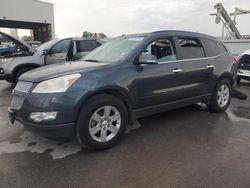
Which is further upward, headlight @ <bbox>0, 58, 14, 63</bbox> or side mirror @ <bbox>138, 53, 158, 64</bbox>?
side mirror @ <bbox>138, 53, 158, 64</bbox>

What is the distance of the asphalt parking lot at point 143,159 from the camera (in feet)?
9.67

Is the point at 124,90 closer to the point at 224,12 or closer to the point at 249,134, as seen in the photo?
the point at 249,134

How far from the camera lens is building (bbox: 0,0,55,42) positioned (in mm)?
30673

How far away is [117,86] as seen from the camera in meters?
3.78

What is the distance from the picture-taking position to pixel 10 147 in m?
3.86

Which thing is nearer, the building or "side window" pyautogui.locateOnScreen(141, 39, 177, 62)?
"side window" pyautogui.locateOnScreen(141, 39, 177, 62)

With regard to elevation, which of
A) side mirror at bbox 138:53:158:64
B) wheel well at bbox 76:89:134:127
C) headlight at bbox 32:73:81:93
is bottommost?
wheel well at bbox 76:89:134:127

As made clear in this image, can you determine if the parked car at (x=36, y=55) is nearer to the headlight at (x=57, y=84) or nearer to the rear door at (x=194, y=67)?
the rear door at (x=194, y=67)

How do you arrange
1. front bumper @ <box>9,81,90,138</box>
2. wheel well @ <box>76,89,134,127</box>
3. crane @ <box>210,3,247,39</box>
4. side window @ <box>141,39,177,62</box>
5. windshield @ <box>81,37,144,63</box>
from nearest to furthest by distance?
front bumper @ <box>9,81,90,138</box>, wheel well @ <box>76,89,134,127</box>, windshield @ <box>81,37,144,63</box>, side window @ <box>141,39,177,62</box>, crane @ <box>210,3,247,39</box>

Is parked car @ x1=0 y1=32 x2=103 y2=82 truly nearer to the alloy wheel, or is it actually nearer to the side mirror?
the side mirror

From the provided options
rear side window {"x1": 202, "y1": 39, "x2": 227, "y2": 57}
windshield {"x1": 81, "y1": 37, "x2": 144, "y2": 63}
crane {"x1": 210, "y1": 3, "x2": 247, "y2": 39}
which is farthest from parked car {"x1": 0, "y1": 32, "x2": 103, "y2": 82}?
crane {"x1": 210, "y1": 3, "x2": 247, "y2": 39}

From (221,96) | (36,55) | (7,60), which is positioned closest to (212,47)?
(221,96)

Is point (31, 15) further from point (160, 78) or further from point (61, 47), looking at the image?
point (160, 78)

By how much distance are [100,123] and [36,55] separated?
5576mm
